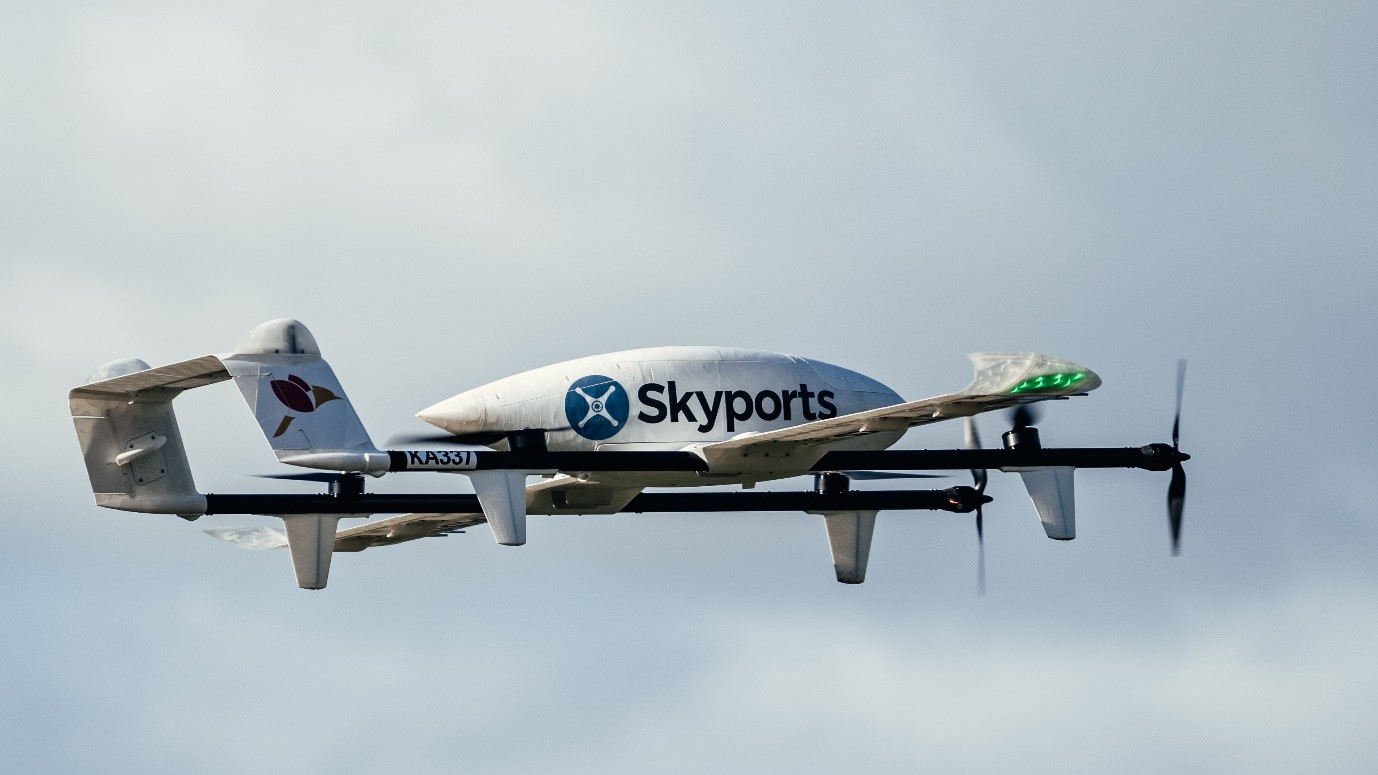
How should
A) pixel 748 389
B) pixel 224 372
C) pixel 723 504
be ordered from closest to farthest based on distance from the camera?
pixel 224 372 → pixel 748 389 → pixel 723 504

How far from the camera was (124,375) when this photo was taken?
238ft

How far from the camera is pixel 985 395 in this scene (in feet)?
229

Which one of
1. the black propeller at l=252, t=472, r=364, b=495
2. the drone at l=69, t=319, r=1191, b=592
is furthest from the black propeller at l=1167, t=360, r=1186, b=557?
the black propeller at l=252, t=472, r=364, b=495

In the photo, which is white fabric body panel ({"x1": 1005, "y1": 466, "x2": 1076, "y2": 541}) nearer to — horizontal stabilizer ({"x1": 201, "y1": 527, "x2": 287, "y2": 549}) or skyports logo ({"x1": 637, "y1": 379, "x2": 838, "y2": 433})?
skyports logo ({"x1": 637, "y1": 379, "x2": 838, "y2": 433})

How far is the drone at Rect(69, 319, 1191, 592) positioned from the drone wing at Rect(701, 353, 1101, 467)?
5 cm

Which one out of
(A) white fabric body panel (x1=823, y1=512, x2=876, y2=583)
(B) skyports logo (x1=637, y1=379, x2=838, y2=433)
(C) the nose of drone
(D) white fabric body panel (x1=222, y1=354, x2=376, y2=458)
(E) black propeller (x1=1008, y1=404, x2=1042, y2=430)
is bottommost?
(A) white fabric body panel (x1=823, y1=512, x2=876, y2=583)

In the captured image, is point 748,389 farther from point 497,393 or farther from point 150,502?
point 150,502

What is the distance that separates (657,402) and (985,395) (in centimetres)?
933

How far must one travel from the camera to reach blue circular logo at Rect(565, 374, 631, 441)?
7338 centimetres

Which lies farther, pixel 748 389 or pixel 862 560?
pixel 862 560

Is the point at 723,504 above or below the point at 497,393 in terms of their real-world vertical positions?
below

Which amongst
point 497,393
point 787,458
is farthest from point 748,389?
point 497,393

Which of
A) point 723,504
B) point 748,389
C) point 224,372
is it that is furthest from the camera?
point 723,504

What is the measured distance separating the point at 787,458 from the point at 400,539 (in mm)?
14516
